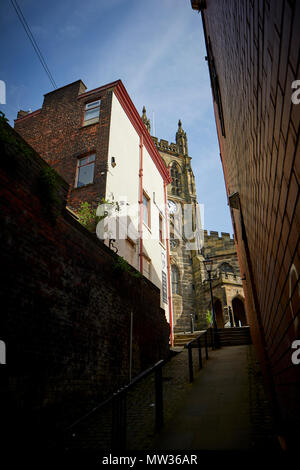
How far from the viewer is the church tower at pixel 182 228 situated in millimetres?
30078

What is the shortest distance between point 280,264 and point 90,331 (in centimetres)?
499

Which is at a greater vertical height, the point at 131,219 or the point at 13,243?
the point at 131,219

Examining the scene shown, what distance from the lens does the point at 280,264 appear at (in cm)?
173

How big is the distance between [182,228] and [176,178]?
9379 mm

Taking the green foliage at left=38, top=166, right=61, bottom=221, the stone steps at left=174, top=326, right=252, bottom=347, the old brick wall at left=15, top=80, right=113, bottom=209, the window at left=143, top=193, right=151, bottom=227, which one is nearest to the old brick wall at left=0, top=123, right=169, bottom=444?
the green foliage at left=38, top=166, right=61, bottom=221

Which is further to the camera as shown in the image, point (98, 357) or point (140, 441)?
point (98, 357)

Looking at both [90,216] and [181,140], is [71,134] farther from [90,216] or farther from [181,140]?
[181,140]

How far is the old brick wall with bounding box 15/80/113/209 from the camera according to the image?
36.9ft

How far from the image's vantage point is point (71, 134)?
12945 millimetres

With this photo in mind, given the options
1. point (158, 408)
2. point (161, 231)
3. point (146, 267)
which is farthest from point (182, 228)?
point (158, 408)
